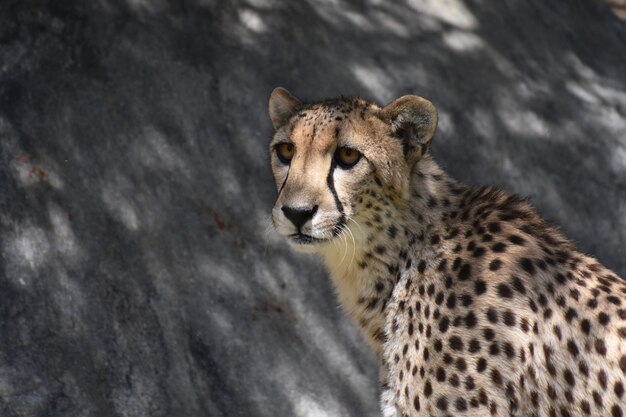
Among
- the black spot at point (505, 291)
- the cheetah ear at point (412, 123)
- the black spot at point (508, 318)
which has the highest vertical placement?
the cheetah ear at point (412, 123)

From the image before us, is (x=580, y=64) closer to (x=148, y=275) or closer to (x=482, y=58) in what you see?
(x=482, y=58)

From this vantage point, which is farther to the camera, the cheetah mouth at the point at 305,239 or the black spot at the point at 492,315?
the cheetah mouth at the point at 305,239

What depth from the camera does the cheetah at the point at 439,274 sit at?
3.44m

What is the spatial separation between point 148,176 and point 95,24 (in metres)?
0.80

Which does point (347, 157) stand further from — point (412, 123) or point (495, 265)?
point (495, 265)

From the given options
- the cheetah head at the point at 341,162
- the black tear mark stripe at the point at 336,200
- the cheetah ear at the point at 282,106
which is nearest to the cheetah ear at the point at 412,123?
the cheetah head at the point at 341,162

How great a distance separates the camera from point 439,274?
3.72 meters

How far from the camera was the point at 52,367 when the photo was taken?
4.64m

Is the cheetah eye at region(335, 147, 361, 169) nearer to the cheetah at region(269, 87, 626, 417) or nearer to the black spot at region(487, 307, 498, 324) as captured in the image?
the cheetah at region(269, 87, 626, 417)

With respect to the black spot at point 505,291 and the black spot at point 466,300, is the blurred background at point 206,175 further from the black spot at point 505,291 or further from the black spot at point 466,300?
the black spot at point 505,291

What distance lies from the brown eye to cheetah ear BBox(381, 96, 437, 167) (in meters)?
0.35

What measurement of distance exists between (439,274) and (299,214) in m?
0.53

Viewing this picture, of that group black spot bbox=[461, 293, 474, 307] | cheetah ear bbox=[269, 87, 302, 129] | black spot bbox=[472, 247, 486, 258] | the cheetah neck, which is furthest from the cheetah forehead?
black spot bbox=[461, 293, 474, 307]

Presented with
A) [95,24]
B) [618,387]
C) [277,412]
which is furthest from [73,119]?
[618,387]
